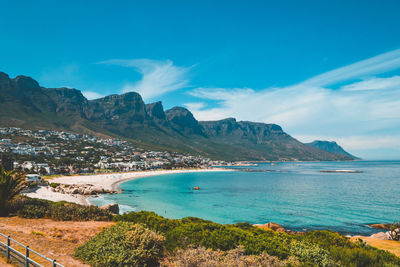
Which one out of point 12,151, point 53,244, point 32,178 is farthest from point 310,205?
point 12,151

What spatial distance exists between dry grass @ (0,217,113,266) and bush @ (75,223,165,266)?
2.02 ft

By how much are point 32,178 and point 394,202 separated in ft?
275

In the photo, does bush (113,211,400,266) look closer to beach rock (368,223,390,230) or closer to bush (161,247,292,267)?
bush (161,247,292,267)

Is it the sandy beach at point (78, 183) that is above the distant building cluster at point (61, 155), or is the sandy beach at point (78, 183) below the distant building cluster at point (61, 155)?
below

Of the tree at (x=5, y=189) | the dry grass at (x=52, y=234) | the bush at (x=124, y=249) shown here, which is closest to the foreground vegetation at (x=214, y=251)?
the bush at (x=124, y=249)

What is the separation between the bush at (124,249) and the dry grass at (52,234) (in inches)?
24.2

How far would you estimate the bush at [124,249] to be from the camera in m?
8.27

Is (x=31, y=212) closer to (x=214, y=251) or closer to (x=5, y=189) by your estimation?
(x=5, y=189)

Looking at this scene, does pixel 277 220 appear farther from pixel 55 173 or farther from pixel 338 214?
pixel 55 173

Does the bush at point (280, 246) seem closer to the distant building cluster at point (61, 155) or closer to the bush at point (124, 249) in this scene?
the bush at point (124, 249)

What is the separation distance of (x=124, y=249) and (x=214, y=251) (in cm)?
345

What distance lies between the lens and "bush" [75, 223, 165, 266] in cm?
827

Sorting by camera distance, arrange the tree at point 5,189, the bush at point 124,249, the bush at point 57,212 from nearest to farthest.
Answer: the bush at point 124,249, the bush at point 57,212, the tree at point 5,189

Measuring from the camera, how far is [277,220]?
34344 mm
